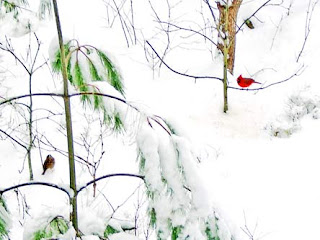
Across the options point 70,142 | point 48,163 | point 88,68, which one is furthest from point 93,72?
point 48,163

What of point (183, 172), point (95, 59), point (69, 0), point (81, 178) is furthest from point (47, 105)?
point (183, 172)

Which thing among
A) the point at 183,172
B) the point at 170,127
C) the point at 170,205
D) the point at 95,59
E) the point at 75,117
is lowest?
the point at 75,117

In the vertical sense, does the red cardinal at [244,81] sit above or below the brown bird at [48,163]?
above

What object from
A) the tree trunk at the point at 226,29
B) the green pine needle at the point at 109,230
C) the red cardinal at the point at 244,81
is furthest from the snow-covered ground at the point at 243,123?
the green pine needle at the point at 109,230

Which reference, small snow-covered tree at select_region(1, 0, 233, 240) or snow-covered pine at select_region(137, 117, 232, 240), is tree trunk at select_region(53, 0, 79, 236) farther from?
snow-covered pine at select_region(137, 117, 232, 240)

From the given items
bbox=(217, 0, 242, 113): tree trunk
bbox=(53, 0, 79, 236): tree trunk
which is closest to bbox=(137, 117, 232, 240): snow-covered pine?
bbox=(53, 0, 79, 236): tree trunk

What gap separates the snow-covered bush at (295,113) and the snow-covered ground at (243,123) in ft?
0.04

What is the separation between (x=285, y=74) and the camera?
22.5ft

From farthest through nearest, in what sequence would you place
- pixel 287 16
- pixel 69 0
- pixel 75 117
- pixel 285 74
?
pixel 69 0
pixel 287 16
pixel 285 74
pixel 75 117

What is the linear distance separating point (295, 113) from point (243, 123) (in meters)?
0.69

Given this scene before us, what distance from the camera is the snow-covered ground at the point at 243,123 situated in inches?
180

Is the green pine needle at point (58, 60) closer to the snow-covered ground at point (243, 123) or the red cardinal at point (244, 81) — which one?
the snow-covered ground at point (243, 123)

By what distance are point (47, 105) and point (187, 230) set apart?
5293 millimetres

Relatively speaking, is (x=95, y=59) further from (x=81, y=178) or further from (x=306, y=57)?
(x=306, y=57)
